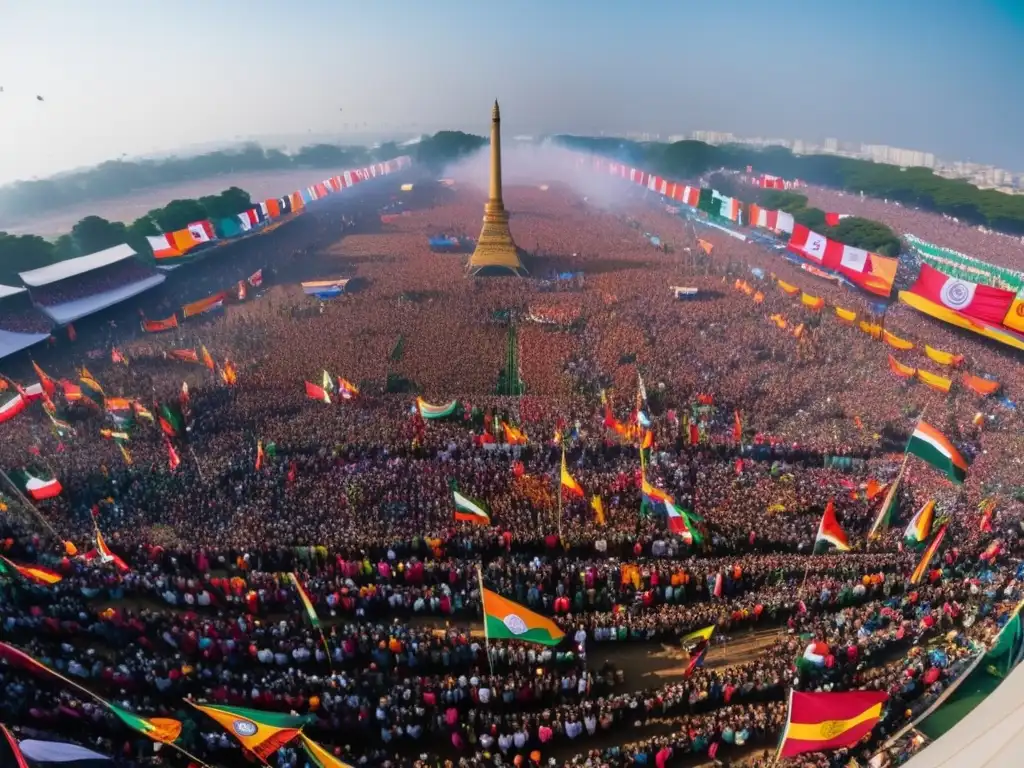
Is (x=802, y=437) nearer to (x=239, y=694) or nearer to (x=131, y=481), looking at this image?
(x=239, y=694)

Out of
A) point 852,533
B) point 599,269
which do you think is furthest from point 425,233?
point 852,533

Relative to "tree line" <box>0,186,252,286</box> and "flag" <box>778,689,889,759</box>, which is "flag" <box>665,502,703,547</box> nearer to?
"flag" <box>778,689,889,759</box>

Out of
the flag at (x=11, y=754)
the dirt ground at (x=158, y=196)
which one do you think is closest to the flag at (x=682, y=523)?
the flag at (x=11, y=754)

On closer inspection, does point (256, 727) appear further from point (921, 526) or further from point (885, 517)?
point (885, 517)

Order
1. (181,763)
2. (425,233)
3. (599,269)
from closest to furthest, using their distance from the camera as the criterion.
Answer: (181,763) < (599,269) < (425,233)

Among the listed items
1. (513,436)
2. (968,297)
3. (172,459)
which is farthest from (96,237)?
(968,297)

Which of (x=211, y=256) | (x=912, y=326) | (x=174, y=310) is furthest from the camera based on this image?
(x=211, y=256)

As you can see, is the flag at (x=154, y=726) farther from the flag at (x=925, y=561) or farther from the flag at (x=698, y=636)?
the flag at (x=925, y=561)
